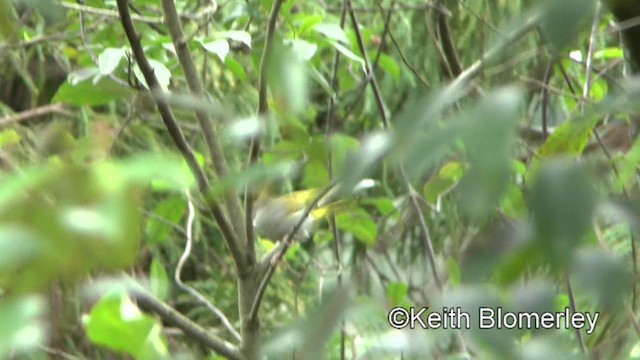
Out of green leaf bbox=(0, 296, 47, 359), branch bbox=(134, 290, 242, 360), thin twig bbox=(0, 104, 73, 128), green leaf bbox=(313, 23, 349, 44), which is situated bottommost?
green leaf bbox=(0, 296, 47, 359)

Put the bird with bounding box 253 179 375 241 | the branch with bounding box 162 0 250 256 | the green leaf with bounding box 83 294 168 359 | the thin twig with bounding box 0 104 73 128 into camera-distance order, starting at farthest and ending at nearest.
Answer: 1. the thin twig with bounding box 0 104 73 128
2. the bird with bounding box 253 179 375 241
3. the branch with bounding box 162 0 250 256
4. the green leaf with bounding box 83 294 168 359

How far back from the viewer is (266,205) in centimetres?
139

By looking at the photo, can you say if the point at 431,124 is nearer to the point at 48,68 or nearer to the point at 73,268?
the point at 73,268

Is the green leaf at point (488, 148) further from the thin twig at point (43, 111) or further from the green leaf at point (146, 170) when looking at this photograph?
the thin twig at point (43, 111)

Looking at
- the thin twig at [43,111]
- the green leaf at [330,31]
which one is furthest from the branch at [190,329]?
the thin twig at [43,111]

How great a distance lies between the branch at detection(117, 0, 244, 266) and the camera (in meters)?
0.77

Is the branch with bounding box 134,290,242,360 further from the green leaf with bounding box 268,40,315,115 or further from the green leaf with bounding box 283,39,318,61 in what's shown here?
the green leaf with bounding box 268,40,315,115

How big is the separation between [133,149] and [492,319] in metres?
1.81

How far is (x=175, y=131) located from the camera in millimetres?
842

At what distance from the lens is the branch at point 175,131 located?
77 cm

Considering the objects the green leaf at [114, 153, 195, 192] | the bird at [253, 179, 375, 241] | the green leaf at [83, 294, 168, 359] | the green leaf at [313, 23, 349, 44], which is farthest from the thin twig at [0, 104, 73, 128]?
the green leaf at [114, 153, 195, 192]

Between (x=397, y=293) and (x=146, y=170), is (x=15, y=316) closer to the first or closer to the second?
(x=146, y=170)

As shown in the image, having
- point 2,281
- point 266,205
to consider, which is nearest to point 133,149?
point 266,205

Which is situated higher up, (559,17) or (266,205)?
(266,205)
